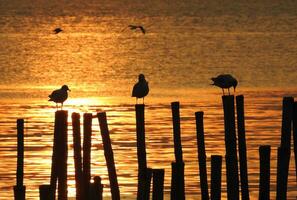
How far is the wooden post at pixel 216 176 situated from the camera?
2028 cm

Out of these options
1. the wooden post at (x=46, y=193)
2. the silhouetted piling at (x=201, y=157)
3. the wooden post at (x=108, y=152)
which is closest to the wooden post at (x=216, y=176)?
the silhouetted piling at (x=201, y=157)

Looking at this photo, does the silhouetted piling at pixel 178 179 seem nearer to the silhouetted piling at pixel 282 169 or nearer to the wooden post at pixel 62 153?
the silhouetted piling at pixel 282 169

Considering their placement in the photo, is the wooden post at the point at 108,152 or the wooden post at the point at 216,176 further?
the wooden post at the point at 108,152

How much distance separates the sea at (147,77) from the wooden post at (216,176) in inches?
209

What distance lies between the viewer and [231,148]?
2053cm

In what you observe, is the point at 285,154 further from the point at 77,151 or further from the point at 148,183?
the point at 77,151

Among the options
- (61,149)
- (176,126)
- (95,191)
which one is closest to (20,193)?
(95,191)

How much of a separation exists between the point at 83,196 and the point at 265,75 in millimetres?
42652

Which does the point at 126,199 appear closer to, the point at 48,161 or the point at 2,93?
the point at 48,161

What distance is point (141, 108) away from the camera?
68.3 feet

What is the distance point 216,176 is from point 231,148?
0.49m

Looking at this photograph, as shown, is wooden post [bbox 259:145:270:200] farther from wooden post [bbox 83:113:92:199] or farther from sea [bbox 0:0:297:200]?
sea [bbox 0:0:297:200]

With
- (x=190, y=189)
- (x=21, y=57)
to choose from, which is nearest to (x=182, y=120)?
(x=190, y=189)

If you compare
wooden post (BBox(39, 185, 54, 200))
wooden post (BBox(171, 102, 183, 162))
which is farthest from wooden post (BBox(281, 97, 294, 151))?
wooden post (BBox(39, 185, 54, 200))
